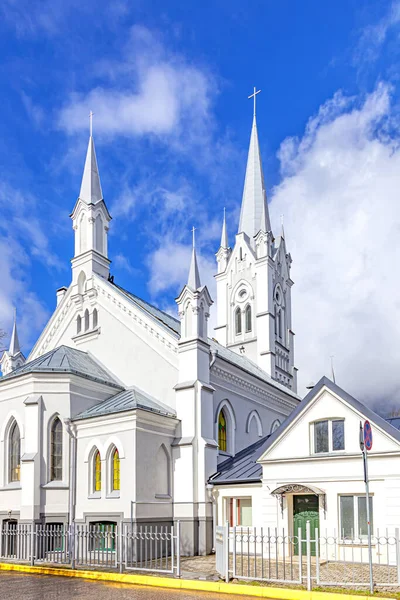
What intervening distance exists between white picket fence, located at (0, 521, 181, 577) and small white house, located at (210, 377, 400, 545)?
3.79 metres

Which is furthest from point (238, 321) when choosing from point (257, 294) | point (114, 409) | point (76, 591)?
point (76, 591)

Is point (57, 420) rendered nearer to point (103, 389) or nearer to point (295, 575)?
point (103, 389)

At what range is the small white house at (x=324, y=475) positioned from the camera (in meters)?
21.2

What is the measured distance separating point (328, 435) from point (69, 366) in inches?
431

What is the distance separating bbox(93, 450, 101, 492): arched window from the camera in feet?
81.4

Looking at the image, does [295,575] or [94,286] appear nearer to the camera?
[295,575]

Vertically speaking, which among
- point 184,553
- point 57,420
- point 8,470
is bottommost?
point 184,553

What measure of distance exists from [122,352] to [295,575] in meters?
14.2

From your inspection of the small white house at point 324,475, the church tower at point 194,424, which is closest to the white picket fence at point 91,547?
the church tower at point 194,424

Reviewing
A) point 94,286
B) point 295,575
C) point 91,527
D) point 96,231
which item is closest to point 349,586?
point 295,575

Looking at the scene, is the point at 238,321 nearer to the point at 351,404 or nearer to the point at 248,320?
the point at 248,320

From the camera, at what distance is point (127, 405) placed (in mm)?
24453

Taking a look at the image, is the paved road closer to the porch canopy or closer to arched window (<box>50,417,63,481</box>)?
arched window (<box>50,417,63,481</box>)

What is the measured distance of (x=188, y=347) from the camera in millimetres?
26781
